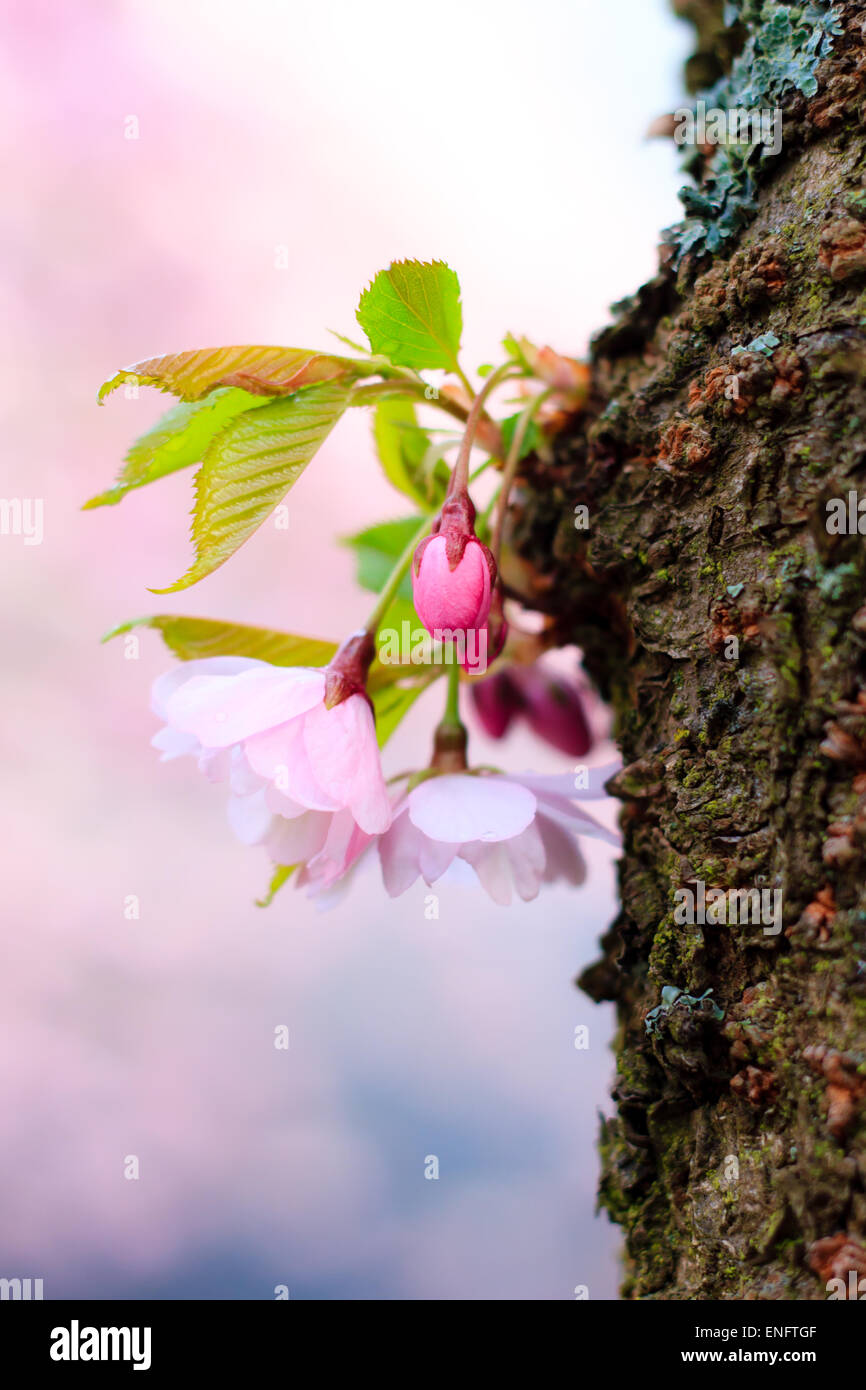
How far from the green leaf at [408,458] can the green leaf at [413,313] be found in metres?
0.10

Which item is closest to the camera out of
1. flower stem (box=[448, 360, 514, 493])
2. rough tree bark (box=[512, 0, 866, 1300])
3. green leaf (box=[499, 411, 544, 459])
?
rough tree bark (box=[512, 0, 866, 1300])

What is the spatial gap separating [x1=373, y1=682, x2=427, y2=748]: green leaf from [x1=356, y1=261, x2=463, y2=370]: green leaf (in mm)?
158

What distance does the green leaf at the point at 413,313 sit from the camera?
0.40m

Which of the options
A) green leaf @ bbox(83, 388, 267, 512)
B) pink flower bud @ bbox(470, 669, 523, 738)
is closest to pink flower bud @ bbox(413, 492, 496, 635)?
green leaf @ bbox(83, 388, 267, 512)

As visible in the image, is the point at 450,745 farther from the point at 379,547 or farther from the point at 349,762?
the point at 379,547

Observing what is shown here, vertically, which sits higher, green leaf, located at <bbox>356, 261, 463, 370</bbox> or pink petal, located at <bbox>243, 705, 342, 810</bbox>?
green leaf, located at <bbox>356, 261, 463, 370</bbox>

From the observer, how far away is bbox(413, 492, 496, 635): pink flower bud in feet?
1.23

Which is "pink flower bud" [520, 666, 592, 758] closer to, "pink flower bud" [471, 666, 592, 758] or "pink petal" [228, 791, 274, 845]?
"pink flower bud" [471, 666, 592, 758]
